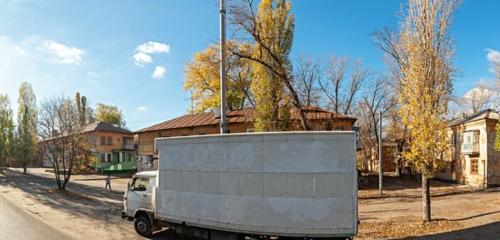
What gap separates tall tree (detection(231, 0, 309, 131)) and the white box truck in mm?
11530

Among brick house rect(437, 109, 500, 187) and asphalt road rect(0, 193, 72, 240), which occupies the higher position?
brick house rect(437, 109, 500, 187)

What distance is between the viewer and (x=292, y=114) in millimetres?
24344

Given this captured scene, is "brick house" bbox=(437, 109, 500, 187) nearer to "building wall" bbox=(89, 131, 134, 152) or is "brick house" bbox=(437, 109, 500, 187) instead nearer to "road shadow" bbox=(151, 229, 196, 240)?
"road shadow" bbox=(151, 229, 196, 240)

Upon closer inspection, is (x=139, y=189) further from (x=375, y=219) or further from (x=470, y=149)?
(x=470, y=149)

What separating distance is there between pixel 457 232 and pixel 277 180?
7.40 metres

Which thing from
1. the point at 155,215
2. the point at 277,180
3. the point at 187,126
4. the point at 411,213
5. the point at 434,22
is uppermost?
the point at 434,22

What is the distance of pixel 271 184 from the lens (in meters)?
9.30

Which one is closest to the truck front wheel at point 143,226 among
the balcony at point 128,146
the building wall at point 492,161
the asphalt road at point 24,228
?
the asphalt road at point 24,228

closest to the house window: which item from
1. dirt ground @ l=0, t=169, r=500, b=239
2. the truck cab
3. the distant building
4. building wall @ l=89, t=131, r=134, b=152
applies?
dirt ground @ l=0, t=169, r=500, b=239

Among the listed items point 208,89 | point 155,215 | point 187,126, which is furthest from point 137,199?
point 208,89

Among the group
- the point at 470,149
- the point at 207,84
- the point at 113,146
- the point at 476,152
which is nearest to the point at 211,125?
the point at 207,84

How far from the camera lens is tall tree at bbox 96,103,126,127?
8931 cm

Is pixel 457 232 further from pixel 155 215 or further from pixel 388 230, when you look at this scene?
pixel 155 215

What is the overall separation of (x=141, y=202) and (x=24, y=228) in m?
4.88
